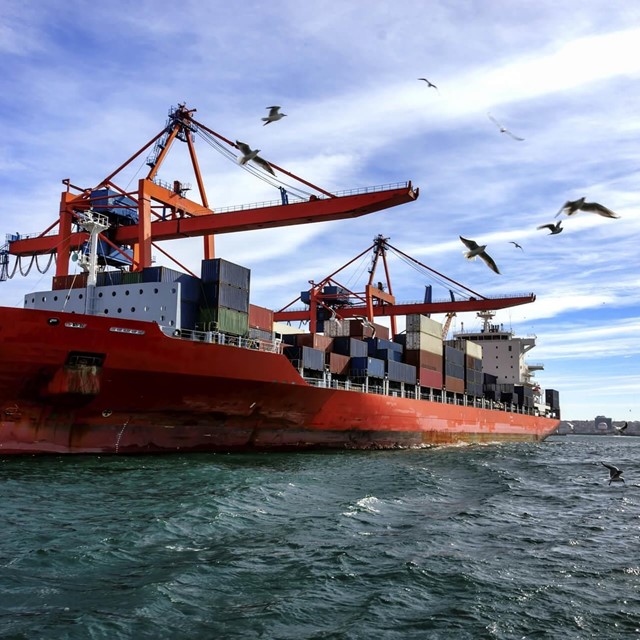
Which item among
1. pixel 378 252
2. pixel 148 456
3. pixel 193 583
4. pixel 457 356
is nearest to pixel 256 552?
pixel 193 583

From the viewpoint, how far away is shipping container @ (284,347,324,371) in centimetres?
2523

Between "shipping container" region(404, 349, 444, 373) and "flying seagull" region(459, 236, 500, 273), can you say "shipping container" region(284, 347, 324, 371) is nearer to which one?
"shipping container" region(404, 349, 444, 373)

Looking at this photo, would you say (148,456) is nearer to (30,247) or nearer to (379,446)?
(379,446)

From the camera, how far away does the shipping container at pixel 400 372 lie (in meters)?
30.8

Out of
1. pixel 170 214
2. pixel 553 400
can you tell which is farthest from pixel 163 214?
pixel 553 400

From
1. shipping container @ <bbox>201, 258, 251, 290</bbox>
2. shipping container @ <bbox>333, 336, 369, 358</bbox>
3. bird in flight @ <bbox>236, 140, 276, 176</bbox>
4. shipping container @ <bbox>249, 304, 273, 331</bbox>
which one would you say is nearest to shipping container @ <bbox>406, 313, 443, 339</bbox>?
shipping container @ <bbox>333, 336, 369, 358</bbox>

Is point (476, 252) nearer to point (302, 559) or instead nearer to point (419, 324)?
point (302, 559)

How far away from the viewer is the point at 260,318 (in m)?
24.7

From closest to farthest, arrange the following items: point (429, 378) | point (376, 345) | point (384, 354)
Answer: point (384, 354) → point (376, 345) → point (429, 378)

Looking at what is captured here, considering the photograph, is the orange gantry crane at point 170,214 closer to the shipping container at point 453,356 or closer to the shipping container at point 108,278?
the shipping container at point 108,278

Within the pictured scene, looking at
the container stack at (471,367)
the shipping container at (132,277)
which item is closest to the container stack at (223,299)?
the shipping container at (132,277)

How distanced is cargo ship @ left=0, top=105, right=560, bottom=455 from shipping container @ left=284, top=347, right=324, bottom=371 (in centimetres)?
9

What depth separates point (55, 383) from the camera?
16.6 m

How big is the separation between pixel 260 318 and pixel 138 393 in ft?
25.7
